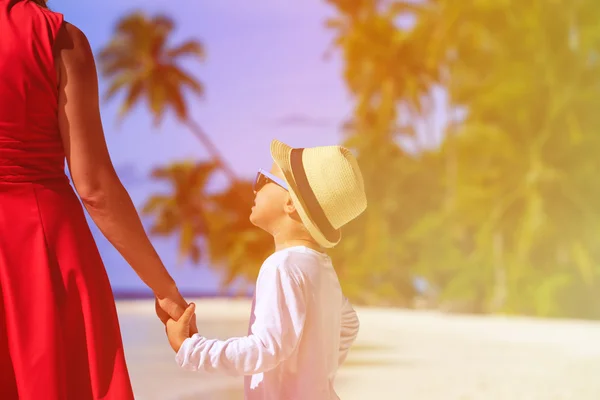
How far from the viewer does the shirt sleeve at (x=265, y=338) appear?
1.07 meters

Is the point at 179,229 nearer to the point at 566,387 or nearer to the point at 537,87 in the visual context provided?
the point at 537,87

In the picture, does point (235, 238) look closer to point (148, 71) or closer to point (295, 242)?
point (148, 71)

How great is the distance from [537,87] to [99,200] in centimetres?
1167

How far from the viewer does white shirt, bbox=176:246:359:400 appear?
3.54ft

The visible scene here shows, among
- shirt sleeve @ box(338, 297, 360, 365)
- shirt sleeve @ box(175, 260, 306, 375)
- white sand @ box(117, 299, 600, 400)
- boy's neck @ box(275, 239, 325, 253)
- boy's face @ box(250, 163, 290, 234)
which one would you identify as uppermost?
boy's face @ box(250, 163, 290, 234)

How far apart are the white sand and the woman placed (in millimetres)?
3287

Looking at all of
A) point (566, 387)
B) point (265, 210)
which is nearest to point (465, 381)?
point (566, 387)

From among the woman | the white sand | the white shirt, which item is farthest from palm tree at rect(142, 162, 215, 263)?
the woman

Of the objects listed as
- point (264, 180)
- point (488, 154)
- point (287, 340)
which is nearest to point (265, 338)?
point (287, 340)

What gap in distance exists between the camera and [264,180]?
1.30 meters

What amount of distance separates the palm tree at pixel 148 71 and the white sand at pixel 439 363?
781 cm

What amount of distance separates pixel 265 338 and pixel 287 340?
36 millimetres

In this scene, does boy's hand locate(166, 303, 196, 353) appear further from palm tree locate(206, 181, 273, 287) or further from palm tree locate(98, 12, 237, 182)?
palm tree locate(98, 12, 237, 182)

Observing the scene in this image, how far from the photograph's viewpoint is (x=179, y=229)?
15891mm
